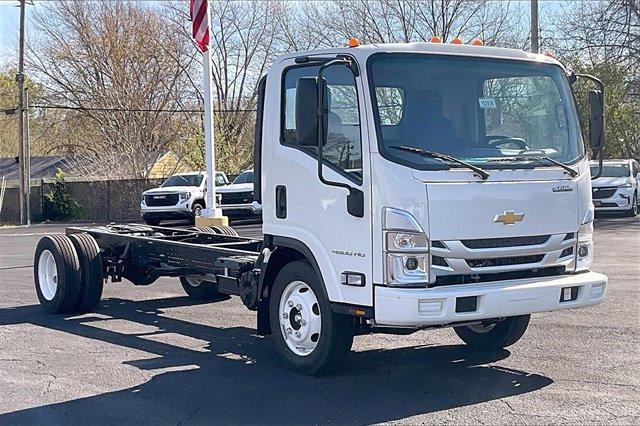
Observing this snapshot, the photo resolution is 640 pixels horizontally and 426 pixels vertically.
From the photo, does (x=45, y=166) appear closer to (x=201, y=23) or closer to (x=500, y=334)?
(x=201, y=23)

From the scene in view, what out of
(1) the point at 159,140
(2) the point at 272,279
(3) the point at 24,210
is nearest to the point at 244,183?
(3) the point at 24,210

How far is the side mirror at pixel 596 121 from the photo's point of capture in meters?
7.88

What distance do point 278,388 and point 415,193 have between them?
6.67 ft

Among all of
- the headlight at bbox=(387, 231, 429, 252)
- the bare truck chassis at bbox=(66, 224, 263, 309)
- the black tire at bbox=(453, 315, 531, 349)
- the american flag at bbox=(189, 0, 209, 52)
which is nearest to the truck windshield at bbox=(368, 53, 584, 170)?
the headlight at bbox=(387, 231, 429, 252)

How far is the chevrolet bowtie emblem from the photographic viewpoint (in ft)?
23.2

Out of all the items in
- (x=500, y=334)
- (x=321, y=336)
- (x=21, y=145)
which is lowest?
(x=500, y=334)

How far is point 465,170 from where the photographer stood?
7039 millimetres

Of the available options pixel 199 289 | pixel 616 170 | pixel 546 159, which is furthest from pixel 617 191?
pixel 546 159

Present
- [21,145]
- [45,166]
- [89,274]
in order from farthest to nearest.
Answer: [45,166] → [21,145] → [89,274]

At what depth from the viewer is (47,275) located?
38.2ft

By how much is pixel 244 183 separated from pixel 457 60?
955 inches

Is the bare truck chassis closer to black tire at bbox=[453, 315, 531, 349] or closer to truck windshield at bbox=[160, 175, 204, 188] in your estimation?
black tire at bbox=[453, 315, 531, 349]

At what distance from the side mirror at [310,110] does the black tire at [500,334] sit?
9.30 ft

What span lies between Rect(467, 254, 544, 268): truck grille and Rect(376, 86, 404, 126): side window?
1.26m
